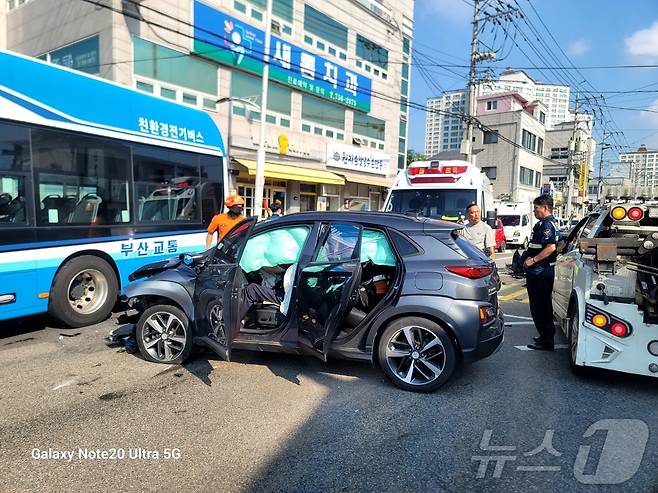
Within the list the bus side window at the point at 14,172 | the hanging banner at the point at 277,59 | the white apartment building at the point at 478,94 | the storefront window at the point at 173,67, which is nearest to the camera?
the bus side window at the point at 14,172

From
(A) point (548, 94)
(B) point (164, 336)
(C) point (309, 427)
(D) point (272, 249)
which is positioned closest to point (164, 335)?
(B) point (164, 336)

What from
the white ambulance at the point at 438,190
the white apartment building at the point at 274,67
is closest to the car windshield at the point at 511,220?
the white apartment building at the point at 274,67

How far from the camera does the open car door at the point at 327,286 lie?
3875 millimetres

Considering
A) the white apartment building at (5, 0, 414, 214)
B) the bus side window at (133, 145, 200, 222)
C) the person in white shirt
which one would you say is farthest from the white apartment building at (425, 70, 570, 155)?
the bus side window at (133, 145, 200, 222)

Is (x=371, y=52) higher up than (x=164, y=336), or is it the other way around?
(x=371, y=52)

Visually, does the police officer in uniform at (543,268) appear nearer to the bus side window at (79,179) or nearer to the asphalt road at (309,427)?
the asphalt road at (309,427)

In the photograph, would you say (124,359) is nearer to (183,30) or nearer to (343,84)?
(183,30)

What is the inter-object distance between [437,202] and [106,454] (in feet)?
25.9

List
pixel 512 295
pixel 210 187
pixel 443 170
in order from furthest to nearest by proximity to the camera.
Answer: pixel 443 170
pixel 512 295
pixel 210 187

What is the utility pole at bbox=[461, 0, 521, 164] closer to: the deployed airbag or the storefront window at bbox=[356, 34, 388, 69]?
the storefront window at bbox=[356, 34, 388, 69]

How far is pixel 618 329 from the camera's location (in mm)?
3902

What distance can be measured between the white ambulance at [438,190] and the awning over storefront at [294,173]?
7.86 m

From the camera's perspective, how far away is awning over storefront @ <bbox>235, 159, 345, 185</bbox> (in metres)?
16.6
